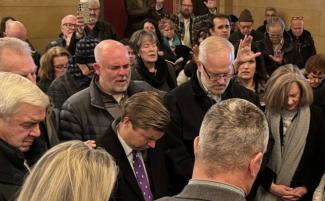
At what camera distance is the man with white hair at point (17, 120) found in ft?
6.93

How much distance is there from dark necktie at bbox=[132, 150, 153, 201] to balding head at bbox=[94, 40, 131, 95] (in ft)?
2.17

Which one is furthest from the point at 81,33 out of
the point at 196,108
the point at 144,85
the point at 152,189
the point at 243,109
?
the point at 243,109

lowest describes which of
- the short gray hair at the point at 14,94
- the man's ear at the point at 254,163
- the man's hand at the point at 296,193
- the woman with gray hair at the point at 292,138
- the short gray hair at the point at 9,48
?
the man's hand at the point at 296,193

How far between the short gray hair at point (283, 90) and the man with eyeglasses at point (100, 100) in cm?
106

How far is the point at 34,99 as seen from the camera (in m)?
2.27

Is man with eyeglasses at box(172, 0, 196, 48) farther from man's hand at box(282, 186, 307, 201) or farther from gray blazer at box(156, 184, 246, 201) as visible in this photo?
gray blazer at box(156, 184, 246, 201)

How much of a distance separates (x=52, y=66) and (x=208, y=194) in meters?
3.46

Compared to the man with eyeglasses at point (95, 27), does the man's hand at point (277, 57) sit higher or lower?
lower

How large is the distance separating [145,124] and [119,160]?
25 cm

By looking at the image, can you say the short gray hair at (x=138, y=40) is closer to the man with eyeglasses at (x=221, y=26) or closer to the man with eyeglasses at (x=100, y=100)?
the man with eyeglasses at (x=221, y=26)

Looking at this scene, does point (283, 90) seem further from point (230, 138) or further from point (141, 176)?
point (230, 138)

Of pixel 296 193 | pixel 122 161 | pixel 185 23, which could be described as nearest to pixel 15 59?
pixel 122 161

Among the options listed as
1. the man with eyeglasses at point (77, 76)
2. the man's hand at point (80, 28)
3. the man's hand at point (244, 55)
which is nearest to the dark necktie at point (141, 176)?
the man with eyeglasses at point (77, 76)

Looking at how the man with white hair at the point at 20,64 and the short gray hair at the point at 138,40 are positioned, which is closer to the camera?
the man with white hair at the point at 20,64
